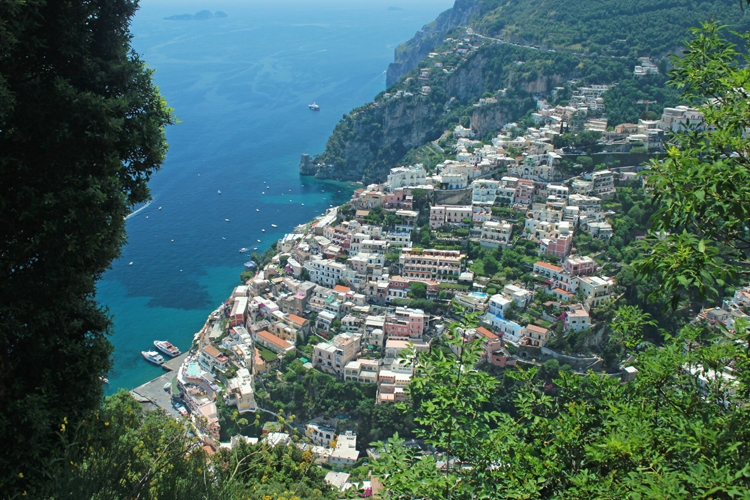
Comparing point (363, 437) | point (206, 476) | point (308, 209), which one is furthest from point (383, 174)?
point (206, 476)

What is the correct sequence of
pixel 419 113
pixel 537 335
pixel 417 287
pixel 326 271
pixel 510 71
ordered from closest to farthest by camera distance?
pixel 537 335
pixel 417 287
pixel 326 271
pixel 510 71
pixel 419 113

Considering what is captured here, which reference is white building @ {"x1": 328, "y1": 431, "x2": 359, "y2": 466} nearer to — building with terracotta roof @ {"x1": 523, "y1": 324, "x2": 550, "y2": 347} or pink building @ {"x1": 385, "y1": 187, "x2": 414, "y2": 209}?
building with terracotta roof @ {"x1": 523, "y1": 324, "x2": 550, "y2": 347}

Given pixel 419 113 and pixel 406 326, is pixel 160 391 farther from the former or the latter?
pixel 419 113

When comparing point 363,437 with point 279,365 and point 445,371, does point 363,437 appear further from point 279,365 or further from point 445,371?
point 445,371

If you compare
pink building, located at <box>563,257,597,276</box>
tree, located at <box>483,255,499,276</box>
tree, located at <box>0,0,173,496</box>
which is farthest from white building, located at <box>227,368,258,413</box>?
tree, located at <box>0,0,173,496</box>

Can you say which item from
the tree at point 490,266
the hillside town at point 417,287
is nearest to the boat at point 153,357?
the hillside town at point 417,287

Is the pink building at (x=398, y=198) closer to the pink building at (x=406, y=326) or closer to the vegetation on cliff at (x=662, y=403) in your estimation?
the pink building at (x=406, y=326)

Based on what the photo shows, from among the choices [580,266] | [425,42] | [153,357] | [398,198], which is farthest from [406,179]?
[425,42]
